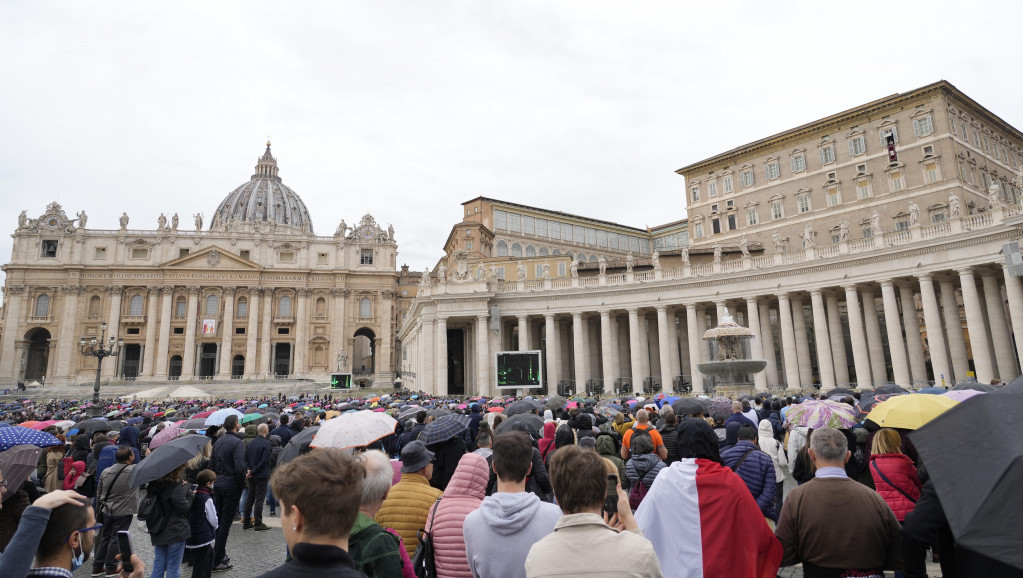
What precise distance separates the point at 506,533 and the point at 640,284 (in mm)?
36777

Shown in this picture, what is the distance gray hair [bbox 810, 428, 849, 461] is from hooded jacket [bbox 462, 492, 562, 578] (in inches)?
83.4

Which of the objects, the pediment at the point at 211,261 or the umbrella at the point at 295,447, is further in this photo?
the pediment at the point at 211,261

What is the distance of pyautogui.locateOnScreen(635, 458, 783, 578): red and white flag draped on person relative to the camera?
413 centimetres

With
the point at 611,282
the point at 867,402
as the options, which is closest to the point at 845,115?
the point at 611,282

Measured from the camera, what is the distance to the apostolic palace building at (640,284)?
108ft

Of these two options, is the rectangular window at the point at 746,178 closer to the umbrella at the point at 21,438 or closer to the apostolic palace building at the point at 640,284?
the apostolic palace building at the point at 640,284

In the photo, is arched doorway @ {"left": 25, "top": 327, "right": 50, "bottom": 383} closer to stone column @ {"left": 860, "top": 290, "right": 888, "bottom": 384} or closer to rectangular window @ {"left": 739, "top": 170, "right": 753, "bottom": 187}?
rectangular window @ {"left": 739, "top": 170, "right": 753, "bottom": 187}

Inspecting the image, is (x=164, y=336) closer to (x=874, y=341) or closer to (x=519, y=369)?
(x=519, y=369)

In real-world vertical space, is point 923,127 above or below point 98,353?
above

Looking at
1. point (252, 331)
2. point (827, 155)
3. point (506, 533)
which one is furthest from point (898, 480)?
point (252, 331)

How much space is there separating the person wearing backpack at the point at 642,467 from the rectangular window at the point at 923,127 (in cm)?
5272

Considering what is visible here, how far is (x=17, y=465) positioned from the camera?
5.13m

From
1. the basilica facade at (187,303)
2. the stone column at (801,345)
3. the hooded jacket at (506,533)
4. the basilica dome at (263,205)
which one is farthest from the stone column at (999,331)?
the basilica dome at (263,205)

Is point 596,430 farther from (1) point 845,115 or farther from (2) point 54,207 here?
(2) point 54,207
